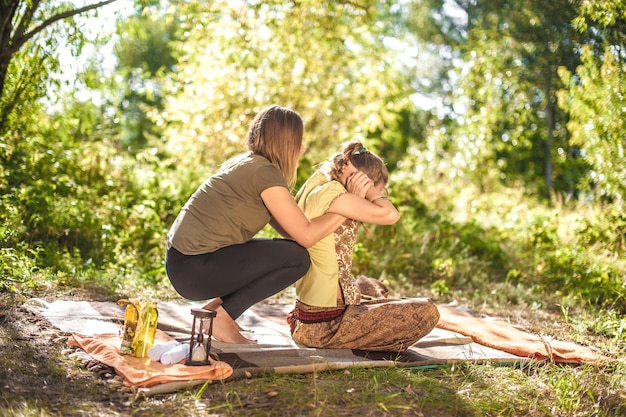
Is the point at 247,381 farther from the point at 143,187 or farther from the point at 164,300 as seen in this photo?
the point at 143,187

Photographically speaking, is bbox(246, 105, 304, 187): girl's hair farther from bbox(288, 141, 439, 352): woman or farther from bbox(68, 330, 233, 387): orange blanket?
bbox(68, 330, 233, 387): orange blanket

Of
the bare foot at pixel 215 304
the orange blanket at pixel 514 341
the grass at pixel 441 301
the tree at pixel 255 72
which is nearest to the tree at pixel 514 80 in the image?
the grass at pixel 441 301

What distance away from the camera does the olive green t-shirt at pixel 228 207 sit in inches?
129

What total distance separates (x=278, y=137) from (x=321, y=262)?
0.67 meters

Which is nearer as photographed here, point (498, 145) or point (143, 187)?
point (143, 187)

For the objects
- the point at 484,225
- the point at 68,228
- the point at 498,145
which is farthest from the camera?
the point at 498,145

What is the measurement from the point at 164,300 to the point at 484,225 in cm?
459

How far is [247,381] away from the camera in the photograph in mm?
2945

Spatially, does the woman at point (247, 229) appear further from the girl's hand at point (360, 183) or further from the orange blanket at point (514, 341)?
the orange blanket at point (514, 341)

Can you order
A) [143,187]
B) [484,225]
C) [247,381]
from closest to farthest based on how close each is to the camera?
[247,381] → [143,187] → [484,225]

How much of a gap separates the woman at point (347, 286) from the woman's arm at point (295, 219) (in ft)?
0.22

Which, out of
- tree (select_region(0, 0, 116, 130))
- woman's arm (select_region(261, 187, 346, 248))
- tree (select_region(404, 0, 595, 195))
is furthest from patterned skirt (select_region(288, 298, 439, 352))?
tree (select_region(404, 0, 595, 195))

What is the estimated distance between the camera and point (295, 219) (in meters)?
3.30

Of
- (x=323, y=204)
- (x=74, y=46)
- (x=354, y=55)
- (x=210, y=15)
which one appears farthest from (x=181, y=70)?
(x=323, y=204)
